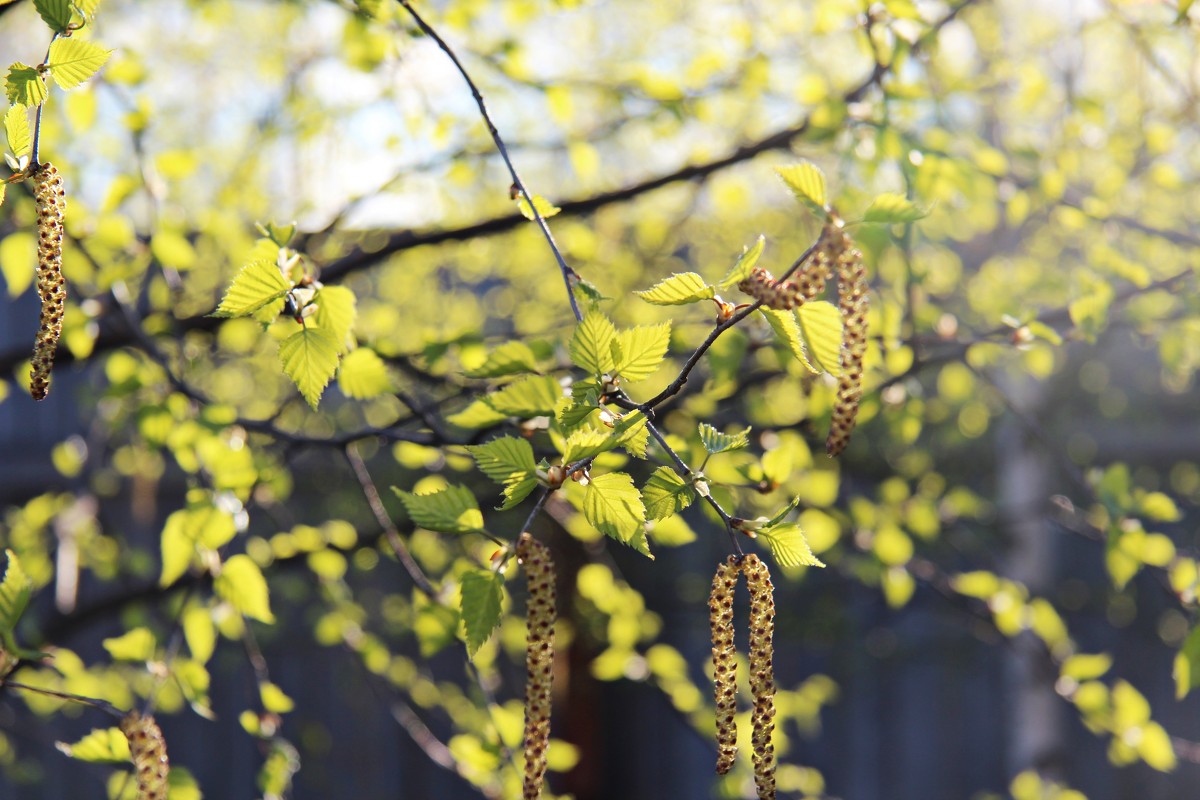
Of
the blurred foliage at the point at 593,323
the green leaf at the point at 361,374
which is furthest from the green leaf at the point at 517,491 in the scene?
the green leaf at the point at 361,374

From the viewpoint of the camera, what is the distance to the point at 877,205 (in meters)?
0.90

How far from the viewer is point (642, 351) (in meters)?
0.89

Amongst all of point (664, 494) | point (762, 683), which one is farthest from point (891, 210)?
point (762, 683)

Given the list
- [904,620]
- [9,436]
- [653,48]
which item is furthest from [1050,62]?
[9,436]

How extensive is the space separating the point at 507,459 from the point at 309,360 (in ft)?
0.78

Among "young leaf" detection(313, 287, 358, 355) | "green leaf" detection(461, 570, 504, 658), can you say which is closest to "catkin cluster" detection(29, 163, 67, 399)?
"young leaf" detection(313, 287, 358, 355)

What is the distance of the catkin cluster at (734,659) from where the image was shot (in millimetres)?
878

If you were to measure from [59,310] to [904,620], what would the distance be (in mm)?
4642

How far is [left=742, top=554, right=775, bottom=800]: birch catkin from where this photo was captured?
898mm

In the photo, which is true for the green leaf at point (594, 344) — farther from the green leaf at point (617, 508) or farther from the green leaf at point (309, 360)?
the green leaf at point (309, 360)

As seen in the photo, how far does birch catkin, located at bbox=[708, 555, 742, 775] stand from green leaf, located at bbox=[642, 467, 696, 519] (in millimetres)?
64

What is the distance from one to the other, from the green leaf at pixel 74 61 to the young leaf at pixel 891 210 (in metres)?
0.60

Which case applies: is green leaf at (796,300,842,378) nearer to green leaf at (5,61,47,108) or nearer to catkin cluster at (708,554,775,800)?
catkin cluster at (708,554,775,800)

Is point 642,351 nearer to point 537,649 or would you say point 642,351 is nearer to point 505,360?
point 505,360
